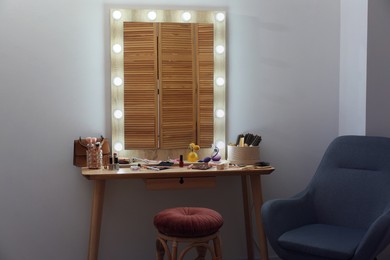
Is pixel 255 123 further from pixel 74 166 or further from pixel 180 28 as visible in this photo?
pixel 74 166

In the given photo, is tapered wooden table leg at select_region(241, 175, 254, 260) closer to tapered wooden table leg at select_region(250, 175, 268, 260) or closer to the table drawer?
tapered wooden table leg at select_region(250, 175, 268, 260)

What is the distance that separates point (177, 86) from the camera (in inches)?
128

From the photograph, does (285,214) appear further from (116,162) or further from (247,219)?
(116,162)

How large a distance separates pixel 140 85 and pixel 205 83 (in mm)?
412

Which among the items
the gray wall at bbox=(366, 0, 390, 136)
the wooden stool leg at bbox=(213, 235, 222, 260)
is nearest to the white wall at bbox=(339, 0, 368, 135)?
the gray wall at bbox=(366, 0, 390, 136)

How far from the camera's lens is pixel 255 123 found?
3.37m

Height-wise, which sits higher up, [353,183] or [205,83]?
[205,83]

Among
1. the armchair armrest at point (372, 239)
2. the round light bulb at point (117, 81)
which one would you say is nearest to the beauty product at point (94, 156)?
the round light bulb at point (117, 81)

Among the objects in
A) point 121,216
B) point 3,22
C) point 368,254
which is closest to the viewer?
point 368,254

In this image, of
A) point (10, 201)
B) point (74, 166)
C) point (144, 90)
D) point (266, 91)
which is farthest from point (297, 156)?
point (10, 201)

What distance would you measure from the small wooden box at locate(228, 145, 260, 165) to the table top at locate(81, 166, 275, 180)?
3.5 inches

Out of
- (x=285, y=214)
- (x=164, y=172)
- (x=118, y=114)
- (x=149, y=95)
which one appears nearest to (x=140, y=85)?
(x=149, y=95)

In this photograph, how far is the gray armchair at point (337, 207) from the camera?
2529 millimetres

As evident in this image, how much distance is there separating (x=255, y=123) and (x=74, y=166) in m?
1.18
